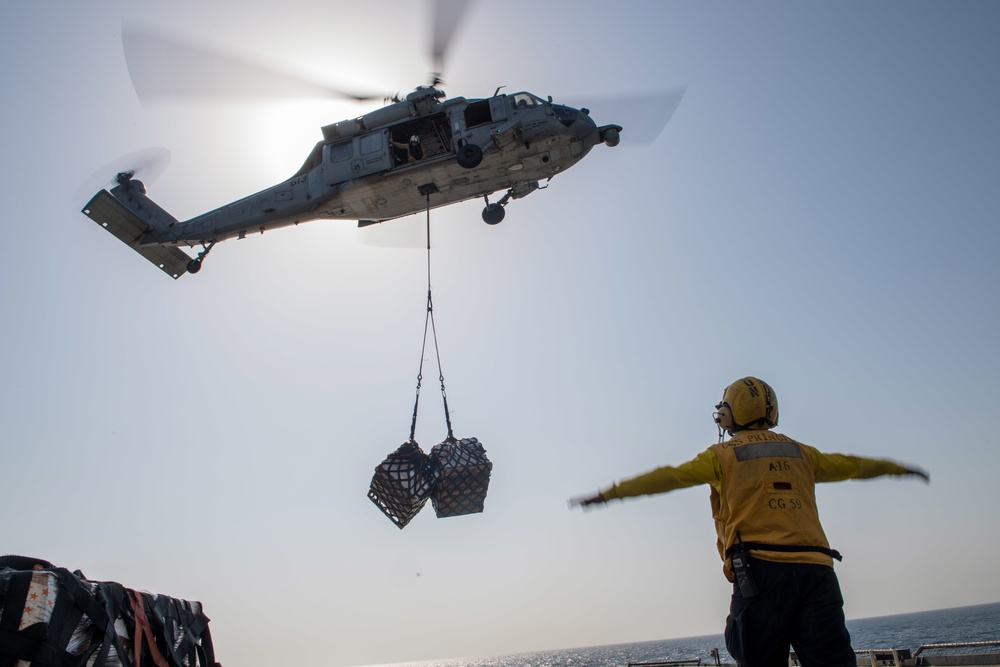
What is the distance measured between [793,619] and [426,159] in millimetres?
10055

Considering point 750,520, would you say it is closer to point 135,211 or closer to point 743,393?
point 743,393

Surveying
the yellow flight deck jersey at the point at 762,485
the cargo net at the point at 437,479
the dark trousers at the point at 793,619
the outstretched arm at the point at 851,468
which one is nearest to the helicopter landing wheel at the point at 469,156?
the cargo net at the point at 437,479

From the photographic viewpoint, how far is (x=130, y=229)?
14.1 meters

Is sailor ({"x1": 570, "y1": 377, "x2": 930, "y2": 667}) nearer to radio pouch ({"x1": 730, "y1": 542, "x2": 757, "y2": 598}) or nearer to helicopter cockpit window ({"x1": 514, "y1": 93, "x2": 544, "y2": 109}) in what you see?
radio pouch ({"x1": 730, "y1": 542, "x2": 757, "y2": 598})

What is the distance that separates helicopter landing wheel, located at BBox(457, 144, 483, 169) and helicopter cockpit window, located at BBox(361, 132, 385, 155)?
1635 mm

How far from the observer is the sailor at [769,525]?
300 cm

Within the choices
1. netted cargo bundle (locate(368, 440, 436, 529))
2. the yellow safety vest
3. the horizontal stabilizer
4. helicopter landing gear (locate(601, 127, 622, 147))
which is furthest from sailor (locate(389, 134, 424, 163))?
the yellow safety vest

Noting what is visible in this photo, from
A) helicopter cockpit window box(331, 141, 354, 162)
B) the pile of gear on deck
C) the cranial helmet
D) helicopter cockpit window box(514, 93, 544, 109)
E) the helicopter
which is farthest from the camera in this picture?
helicopter cockpit window box(331, 141, 354, 162)

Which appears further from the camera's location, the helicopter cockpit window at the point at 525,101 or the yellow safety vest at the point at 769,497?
the helicopter cockpit window at the point at 525,101

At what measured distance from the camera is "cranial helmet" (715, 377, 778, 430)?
3.40 m

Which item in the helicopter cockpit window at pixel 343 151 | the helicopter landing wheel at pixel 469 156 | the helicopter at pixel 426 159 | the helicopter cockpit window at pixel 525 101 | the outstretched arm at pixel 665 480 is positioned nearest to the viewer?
the outstretched arm at pixel 665 480

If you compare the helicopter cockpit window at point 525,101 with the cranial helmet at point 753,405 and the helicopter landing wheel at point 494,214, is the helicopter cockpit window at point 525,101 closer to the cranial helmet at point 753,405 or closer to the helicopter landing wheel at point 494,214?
the helicopter landing wheel at point 494,214

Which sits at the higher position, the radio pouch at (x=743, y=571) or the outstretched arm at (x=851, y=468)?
the outstretched arm at (x=851, y=468)

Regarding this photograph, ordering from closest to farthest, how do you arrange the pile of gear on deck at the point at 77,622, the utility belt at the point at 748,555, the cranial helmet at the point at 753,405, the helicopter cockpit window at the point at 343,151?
the pile of gear on deck at the point at 77,622
the utility belt at the point at 748,555
the cranial helmet at the point at 753,405
the helicopter cockpit window at the point at 343,151
